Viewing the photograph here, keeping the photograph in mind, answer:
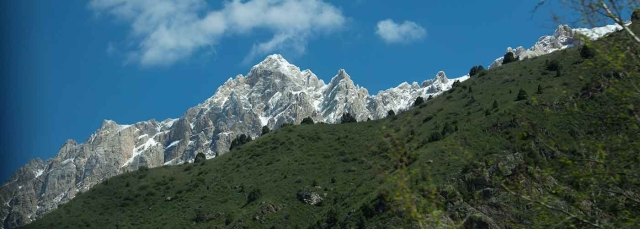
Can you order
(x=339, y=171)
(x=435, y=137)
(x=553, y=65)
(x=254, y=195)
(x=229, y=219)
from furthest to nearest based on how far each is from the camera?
(x=553, y=65), (x=339, y=171), (x=254, y=195), (x=435, y=137), (x=229, y=219)

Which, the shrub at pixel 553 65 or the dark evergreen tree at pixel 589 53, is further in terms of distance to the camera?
the shrub at pixel 553 65

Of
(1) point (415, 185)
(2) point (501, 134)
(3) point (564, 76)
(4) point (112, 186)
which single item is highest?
(4) point (112, 186)

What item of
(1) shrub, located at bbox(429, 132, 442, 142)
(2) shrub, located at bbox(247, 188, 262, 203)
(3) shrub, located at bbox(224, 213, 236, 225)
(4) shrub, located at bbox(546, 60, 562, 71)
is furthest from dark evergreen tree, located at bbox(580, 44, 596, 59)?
(4) shrub, located at bbox(546, 60, 562, 71)

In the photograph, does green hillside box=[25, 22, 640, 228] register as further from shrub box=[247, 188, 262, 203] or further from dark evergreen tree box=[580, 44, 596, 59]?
dark evergreen tree box=[580, 44, 596, 59]

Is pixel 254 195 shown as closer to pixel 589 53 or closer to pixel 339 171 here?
pixel 339 171

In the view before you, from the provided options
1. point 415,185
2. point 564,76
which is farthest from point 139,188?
point 415,185

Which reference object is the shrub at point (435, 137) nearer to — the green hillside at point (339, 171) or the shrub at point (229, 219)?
the green hillside at point (339, 171)

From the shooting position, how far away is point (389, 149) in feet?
43.2

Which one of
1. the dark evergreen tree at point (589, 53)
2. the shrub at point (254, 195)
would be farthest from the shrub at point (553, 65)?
the dark evergreen tree at point (589, 53)

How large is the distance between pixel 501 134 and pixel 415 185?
71.2 metres

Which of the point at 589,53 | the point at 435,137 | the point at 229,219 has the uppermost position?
the point at 435,137

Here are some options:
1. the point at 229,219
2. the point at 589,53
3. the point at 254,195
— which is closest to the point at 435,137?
the point at 254,195

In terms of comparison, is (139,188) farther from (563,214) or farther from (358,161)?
(563,214)

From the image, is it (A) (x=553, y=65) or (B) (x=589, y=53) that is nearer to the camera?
(B) (x=589, y=53)
